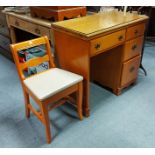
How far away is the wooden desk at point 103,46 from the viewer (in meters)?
1.43

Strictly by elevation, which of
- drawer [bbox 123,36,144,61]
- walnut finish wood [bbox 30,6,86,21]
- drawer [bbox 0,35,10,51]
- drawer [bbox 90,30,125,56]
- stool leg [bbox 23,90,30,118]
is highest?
walnut finish wood [bbox 30,6,86,21]

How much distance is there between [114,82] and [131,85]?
317 mm

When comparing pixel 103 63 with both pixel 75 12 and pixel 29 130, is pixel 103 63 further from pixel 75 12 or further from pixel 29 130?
pixel 29 130

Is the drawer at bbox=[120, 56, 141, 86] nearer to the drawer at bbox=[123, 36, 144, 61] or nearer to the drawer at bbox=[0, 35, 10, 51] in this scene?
the drawer at bbox=[123, 36, 144, 61]

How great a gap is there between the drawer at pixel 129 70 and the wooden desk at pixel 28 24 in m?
0.78

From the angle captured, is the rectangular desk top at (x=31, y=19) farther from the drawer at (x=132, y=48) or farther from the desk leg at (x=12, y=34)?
the drawer at (x=132, y=48)

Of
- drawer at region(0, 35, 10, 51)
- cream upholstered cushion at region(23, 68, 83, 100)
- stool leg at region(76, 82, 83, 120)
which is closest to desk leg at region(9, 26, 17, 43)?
drawer at region(0, 35, 10, 51)

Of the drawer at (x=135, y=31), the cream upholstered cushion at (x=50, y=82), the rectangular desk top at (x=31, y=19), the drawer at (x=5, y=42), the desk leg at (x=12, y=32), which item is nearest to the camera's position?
the cream upholstered cushion at (x=50, y=82)

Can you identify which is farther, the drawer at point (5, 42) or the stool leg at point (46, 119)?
the drawer at point (5, 42)

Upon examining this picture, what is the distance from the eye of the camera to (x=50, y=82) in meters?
1.44

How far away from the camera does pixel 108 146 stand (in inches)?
57.1

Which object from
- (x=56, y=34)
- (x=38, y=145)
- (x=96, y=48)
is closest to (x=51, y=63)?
(x=56, y=34)

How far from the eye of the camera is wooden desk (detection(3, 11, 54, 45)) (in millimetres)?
1810

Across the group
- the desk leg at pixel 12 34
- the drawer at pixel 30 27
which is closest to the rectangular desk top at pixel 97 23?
the drawer at pixel 30 27
